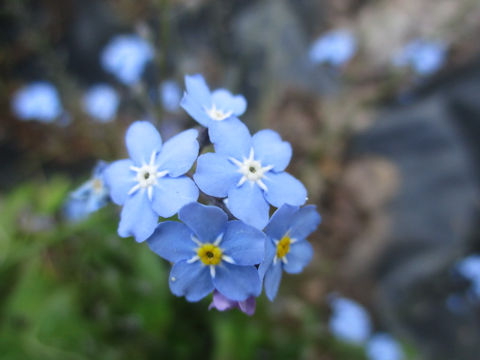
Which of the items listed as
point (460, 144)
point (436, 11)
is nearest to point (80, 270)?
point (460, 144)

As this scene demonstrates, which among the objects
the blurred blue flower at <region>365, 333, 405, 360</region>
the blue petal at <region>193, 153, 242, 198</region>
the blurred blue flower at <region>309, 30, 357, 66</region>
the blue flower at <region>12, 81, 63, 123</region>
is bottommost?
the blue petal at <region>193, 153, 242, 198</region>

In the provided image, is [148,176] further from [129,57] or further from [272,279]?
[129,57]

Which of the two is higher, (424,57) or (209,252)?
(424,57)

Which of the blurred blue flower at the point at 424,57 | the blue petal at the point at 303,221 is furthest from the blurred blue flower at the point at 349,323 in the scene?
the blue petal at the point at 303,221

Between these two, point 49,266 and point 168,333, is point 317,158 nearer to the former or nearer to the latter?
point 168,333

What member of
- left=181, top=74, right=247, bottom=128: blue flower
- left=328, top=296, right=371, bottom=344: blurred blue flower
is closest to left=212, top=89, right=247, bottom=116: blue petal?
left=181, top=74, right=247, bottom=128: blue flower

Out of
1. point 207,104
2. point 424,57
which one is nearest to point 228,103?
point 207,104

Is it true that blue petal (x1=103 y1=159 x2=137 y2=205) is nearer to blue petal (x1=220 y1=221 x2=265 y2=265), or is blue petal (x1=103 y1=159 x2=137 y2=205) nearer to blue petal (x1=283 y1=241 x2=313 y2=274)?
blue petal (x1=220 y1=221 x2=265 y2=265)
